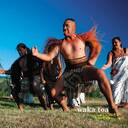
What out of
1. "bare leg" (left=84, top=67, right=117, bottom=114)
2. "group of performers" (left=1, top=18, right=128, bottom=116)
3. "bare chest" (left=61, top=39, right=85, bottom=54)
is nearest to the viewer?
"bare leg" (left=84, top=67, right=117, bottom=114)

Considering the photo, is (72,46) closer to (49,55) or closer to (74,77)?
(49,55)

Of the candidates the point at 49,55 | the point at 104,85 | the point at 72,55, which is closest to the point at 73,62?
the point at 72,55

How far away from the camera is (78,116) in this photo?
830 centimetres

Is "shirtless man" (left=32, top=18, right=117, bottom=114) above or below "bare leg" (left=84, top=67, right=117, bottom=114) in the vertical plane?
above

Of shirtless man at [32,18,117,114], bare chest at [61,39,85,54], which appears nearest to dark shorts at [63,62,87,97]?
shirtless man at [32,18,117,114]

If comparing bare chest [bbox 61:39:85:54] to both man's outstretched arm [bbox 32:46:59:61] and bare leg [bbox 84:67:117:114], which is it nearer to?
man's outstretched arm [bbox 32:46:59:61]

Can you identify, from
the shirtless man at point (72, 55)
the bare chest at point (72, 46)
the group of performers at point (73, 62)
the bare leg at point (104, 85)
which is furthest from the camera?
the bare chest at point (72, 46)

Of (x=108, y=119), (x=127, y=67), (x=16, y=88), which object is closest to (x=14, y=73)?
(x=16, y=88)

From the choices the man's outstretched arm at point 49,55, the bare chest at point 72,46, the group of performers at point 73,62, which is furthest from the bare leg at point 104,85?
the man's outstretched arm at point 49,55

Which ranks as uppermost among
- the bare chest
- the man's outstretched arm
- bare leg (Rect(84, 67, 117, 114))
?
the bare chest

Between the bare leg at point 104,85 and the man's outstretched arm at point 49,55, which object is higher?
the man's outstretched arm at point 49,55

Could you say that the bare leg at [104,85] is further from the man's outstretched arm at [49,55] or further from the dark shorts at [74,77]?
the man's outstretched arm at [49,55]

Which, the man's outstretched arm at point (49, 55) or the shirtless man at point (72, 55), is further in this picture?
the shirtless man at point (72, 55)

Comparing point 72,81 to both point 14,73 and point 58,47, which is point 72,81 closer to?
point 58,47
